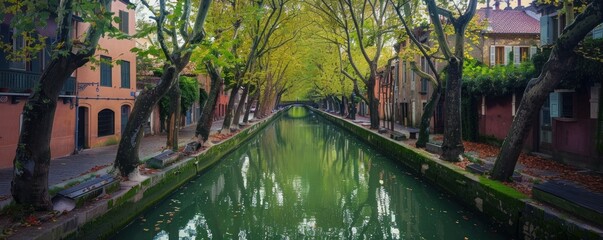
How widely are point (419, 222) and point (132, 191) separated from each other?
6653mm

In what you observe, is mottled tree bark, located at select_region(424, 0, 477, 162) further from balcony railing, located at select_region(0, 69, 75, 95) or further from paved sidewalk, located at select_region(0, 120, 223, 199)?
balcony railing, located at select_region(0, 69, 75, 95)

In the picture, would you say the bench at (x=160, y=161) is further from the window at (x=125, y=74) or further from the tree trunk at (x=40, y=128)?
the window at (x=125, y=74)

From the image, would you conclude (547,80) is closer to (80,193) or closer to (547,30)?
(547,30)

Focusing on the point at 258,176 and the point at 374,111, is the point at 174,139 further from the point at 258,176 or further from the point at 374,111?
the point at 374,111

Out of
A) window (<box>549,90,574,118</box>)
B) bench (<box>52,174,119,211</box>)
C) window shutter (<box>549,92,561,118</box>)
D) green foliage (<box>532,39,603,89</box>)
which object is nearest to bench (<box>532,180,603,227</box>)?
green foliage (<box>532,39,603,89</box>)

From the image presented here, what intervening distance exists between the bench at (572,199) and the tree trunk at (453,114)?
17.0ft

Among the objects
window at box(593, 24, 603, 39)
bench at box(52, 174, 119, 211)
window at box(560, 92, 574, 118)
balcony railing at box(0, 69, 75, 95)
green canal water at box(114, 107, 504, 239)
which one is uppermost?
window at box(593, 24, 603, 39)

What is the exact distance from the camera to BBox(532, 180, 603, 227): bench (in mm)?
6600

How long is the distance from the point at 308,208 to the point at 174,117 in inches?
311

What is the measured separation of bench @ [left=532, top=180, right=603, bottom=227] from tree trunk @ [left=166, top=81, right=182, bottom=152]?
12.5 m

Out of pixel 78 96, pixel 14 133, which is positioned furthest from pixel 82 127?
pixel 14 133

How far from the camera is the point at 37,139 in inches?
289

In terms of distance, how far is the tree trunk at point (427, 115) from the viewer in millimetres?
17203

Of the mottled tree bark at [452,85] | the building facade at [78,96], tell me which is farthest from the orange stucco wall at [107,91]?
the mottled tree bark at [452,85]
